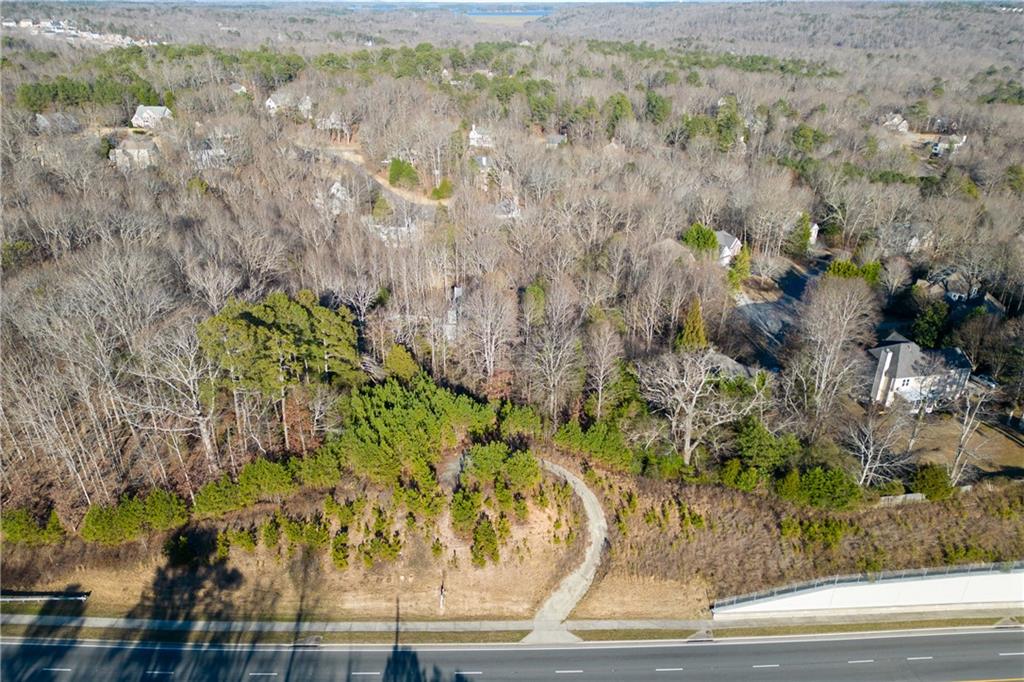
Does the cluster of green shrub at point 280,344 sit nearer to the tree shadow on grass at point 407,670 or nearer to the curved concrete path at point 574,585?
the tree shadow on grass at point 407,670

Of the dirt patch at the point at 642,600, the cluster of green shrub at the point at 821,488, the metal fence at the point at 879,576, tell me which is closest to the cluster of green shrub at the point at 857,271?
the cluster of green shrub at the point at 821,488

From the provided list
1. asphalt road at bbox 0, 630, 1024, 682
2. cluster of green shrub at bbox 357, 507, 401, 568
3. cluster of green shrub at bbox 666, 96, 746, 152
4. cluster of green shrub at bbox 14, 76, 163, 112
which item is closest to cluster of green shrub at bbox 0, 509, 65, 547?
asphalt road at bbox 0, 630, 1024, 682

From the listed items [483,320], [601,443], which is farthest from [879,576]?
[483,320]

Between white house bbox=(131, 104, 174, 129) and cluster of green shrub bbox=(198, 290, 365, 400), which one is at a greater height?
white house bbox=(131, 104, 174, 129)

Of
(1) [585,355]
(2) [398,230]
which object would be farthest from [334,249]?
(1) [585,355]

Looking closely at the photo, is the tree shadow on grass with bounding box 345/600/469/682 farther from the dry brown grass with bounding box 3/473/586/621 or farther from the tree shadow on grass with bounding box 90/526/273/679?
the tree shadow on grass with bounding box 90/526/273/679

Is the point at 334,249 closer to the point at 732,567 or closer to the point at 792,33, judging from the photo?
the point at 732,567
